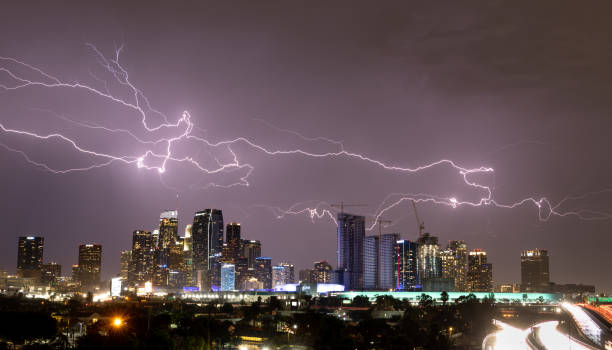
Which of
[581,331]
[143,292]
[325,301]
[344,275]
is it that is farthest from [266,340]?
[344,275]

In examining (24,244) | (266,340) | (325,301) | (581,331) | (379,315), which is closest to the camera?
(266,340)

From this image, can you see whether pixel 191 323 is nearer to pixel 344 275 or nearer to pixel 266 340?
pixel 266 340

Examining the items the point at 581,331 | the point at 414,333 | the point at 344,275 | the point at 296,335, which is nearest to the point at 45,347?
the point at 296,335

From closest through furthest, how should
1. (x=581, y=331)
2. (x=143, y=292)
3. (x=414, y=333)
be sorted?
(x=414, y=333), (x=581, y=331), (x=143, y=292)

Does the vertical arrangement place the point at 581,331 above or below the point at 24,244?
below

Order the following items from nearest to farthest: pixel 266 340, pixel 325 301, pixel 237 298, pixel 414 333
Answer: pixel 266 340
pixel 414 333
pixel 325 301
pixel 237 298

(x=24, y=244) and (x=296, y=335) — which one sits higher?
(x=24, y=244)

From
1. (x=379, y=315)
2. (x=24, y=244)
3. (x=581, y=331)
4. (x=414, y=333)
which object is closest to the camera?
(x=414, y=333)

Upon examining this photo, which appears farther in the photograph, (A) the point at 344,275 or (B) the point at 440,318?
(A) the point at 344,275

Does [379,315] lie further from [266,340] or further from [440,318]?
[266,340]
